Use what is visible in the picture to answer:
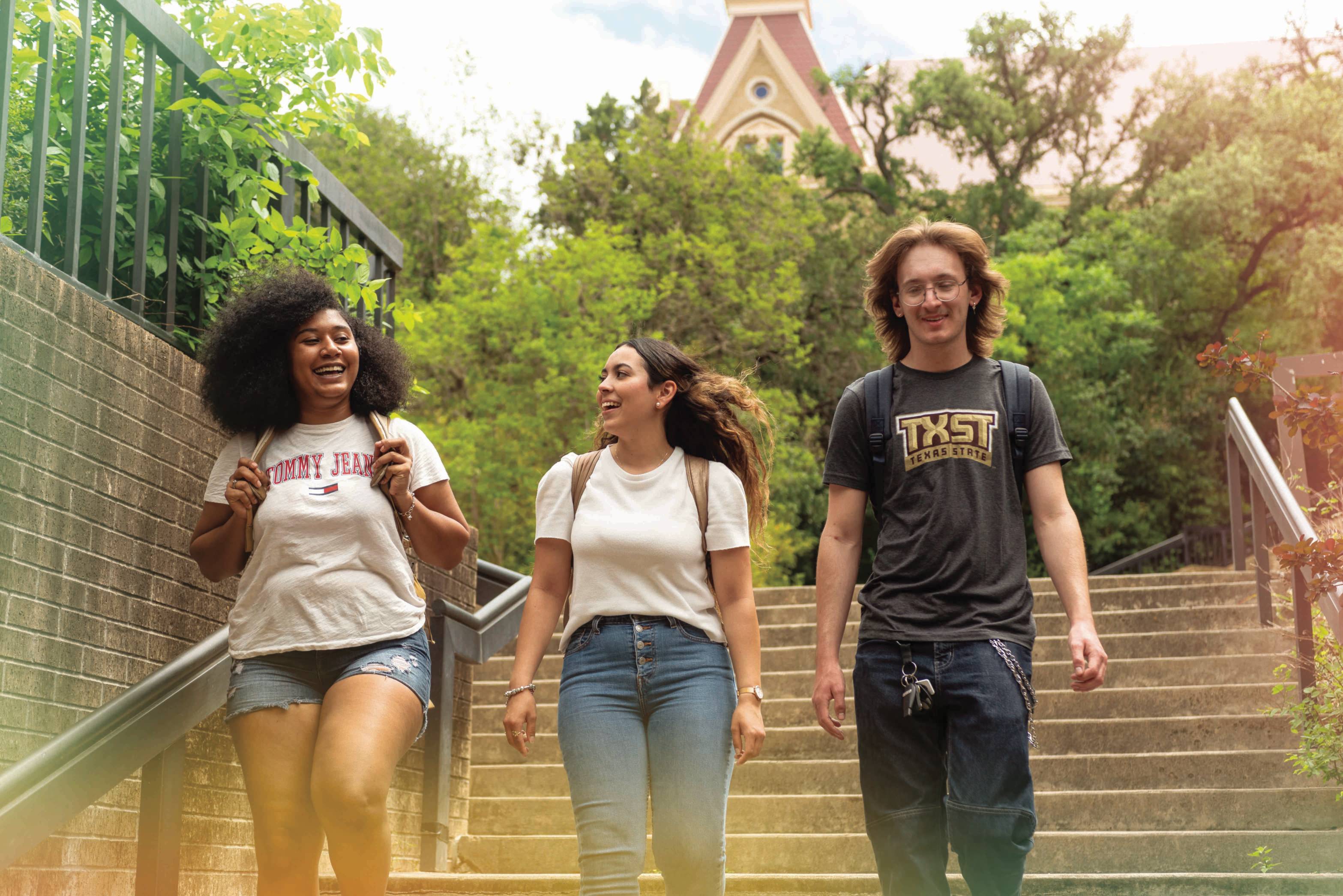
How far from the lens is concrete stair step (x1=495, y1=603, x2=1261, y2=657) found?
24.8 feet

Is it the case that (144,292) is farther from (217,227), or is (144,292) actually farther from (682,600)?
(682,600)

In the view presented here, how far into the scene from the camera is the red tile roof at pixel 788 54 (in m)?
32.5

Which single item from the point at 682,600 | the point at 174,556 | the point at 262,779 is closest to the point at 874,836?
the point at 682,600

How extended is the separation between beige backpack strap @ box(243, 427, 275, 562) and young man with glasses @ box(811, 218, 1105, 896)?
1.31 m

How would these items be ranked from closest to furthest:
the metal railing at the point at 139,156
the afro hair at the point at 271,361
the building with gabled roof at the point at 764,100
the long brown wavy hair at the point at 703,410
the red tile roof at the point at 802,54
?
1. the afro hair at the point at 271,361
2. the long brown wavy hair at the point at 703,410
3. the metal railing at the point at 139,156
4. the building with gabled roof at the point at 764,100
5. the red tile roof at the point at 802,54

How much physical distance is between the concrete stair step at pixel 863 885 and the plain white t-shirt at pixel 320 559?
1.85m

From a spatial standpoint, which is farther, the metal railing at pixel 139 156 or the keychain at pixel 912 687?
the metal railing at pixel 139 156

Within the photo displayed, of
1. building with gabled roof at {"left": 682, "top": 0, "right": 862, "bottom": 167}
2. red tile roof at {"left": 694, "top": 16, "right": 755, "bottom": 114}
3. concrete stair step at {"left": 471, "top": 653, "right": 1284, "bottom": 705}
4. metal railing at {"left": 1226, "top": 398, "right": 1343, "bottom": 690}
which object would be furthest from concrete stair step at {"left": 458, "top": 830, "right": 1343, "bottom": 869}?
red tile roof at {"left": 694, "top": 16, "right": 755, "bottom": 114}

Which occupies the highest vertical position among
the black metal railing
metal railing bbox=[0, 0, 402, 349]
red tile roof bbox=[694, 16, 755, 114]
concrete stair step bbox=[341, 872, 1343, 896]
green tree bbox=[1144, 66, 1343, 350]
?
red tile roof bbox=[694, 16, 755, 114]

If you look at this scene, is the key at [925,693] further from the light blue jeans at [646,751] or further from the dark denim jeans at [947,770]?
the light blue jeans at [646,751]

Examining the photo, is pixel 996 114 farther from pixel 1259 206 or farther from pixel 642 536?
pixel 642 536

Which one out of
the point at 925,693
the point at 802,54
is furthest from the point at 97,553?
the point at 802,54

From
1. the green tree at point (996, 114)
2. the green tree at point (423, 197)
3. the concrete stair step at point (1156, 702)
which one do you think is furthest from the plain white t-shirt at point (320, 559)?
the green tree at point (996, 114)

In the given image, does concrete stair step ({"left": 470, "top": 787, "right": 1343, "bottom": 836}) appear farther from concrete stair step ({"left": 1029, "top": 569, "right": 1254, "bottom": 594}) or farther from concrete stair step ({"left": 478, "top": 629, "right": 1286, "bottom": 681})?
concrete stair step ({"left": 1029, "top": 569, "right": 1254, "bottom": 594})
